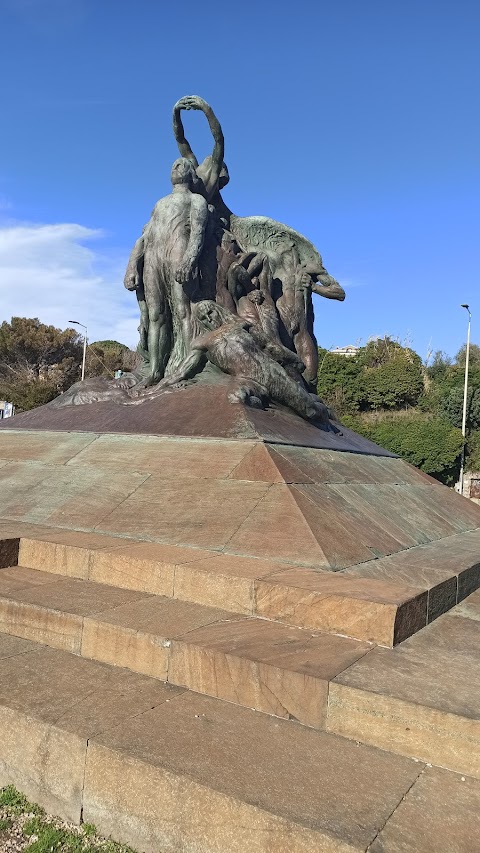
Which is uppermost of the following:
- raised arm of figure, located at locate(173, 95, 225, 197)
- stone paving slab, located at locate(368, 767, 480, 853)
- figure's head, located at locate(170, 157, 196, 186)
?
Answer: raised arm of figure, located at locate(173, 95, 225, 197)

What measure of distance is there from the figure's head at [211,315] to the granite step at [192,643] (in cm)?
489

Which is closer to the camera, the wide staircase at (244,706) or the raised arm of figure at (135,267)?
the wide staircase at (244,706)

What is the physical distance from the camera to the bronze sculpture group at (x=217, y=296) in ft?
24.1

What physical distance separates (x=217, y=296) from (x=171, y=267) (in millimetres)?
930

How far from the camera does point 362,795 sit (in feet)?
6.90

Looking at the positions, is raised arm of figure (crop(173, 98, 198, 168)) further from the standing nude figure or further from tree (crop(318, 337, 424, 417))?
tree (crop(318, 337, 424, 417))

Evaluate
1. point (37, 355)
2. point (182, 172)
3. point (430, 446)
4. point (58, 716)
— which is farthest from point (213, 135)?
point (37, 355)

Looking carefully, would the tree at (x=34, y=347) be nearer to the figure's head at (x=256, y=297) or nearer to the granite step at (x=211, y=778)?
the figure's head at (x=256, y=297)

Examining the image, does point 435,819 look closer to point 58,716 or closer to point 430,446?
point 58,716

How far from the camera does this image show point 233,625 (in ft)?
10.8

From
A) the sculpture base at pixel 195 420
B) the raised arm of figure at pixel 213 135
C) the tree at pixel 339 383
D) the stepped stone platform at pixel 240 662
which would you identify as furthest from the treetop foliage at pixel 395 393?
the stepped stone platform at pixel 240 662

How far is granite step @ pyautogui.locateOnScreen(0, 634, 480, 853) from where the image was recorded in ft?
6.43

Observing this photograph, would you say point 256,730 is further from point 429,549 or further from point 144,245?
point 144,245

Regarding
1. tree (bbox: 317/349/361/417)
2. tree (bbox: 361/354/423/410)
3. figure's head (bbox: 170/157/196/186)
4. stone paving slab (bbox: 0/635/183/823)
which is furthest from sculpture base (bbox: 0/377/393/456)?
tree (bbox: 361/354/423/410)
